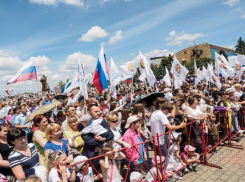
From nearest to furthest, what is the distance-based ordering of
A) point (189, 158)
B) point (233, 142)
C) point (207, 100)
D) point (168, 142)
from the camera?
point (168, 142) → point (189, 158) → point (233, 142) → point (207, 100)

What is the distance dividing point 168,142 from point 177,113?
0.91 metres

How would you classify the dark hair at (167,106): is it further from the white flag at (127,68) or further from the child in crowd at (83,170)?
the white flag at (127,68)

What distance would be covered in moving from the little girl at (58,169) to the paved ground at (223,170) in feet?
8.91

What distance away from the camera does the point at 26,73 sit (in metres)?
8.34

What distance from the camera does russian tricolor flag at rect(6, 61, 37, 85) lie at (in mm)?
8141

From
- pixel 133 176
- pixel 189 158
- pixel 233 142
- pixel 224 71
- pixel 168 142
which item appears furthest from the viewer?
pixel 224 71

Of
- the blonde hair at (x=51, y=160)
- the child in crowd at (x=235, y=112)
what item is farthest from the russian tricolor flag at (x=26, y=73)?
the child in crowd at (x=235, y=112)

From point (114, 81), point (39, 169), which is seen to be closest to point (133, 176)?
point (39, 169)

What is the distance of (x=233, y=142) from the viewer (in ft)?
20.7

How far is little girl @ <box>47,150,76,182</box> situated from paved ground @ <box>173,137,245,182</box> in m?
2.72

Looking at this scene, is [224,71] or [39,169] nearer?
[39,169]

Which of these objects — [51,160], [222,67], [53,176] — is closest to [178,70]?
[222,67]

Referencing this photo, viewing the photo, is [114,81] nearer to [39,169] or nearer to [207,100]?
[207,100]

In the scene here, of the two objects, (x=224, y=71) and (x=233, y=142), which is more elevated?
(x=224, y=71)
